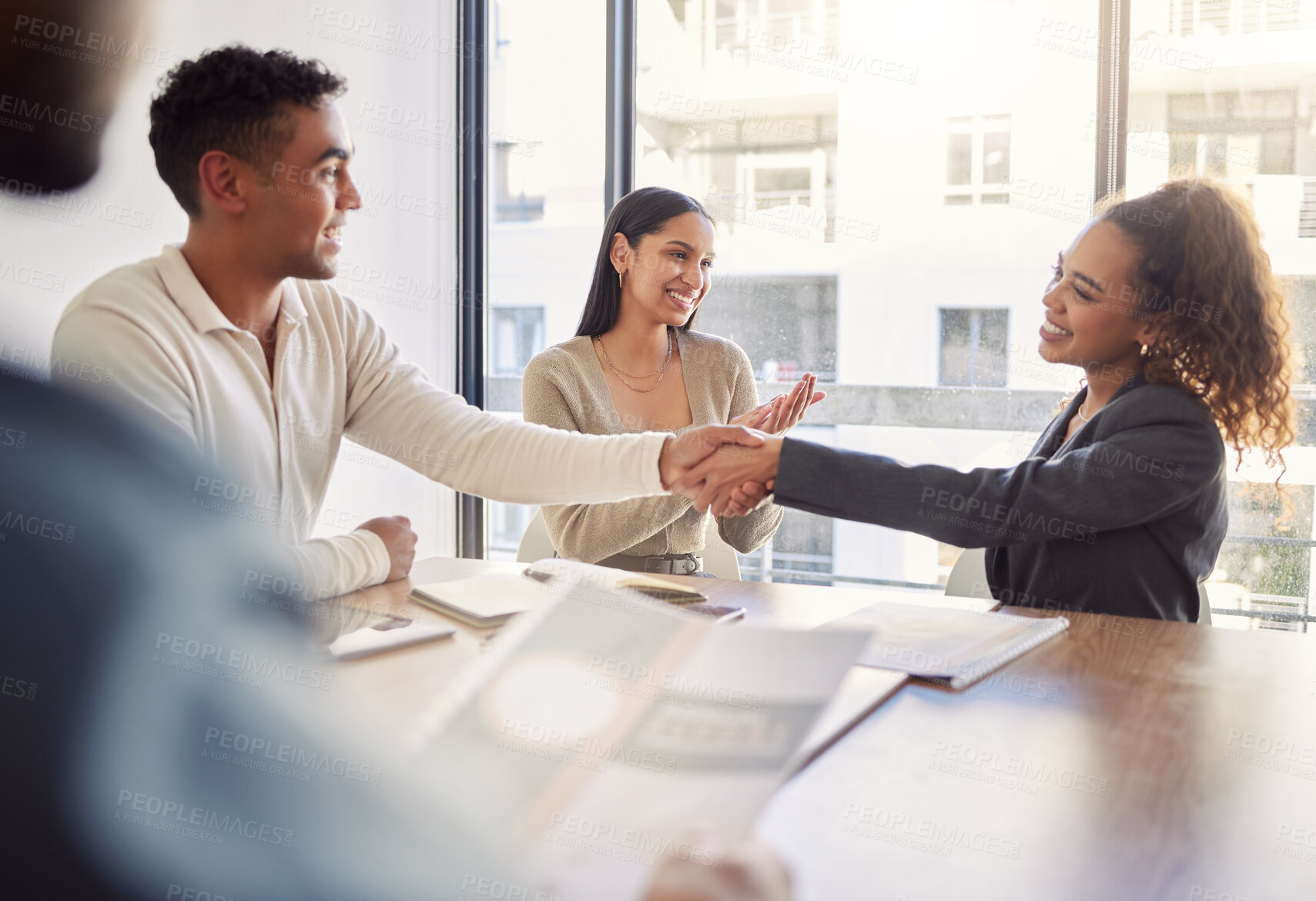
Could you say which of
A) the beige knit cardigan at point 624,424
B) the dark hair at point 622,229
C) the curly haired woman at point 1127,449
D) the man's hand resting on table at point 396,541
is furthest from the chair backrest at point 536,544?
the man's hand resting on table at point 396,541

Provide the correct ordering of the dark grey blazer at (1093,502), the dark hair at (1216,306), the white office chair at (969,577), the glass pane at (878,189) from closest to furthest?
the dark grey blazer at (1093,502)
the dark hair at (1216,306)
the white office chair at (969,577)
the glass pane at (878,189)

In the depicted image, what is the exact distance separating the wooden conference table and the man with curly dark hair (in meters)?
0.51

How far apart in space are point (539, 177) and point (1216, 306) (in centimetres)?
212

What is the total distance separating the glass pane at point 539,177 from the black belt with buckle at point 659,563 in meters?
1.02

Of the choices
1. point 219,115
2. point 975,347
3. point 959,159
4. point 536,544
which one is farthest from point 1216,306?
point 219,115

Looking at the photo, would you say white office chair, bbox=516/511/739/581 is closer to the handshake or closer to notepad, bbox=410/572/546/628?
the handshake

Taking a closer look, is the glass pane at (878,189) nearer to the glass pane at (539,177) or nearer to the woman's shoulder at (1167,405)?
the glass pane at (539,177)

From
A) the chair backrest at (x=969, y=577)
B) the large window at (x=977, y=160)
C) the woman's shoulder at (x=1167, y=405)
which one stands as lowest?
the chair backrest at (x=969, y=577)

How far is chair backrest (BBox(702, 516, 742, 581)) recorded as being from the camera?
2.08 m

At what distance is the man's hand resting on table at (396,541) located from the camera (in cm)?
140

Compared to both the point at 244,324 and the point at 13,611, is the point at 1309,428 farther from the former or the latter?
the point at 13,611

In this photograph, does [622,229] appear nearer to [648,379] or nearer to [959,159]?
[648,379]

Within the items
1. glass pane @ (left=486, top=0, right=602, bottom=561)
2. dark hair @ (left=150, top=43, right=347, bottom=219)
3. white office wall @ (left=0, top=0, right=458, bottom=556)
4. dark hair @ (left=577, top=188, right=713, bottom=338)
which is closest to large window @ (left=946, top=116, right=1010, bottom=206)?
dark hair @ (left=577, top=188, right=713, bottom=338)

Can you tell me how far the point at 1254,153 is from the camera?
2324 mm
